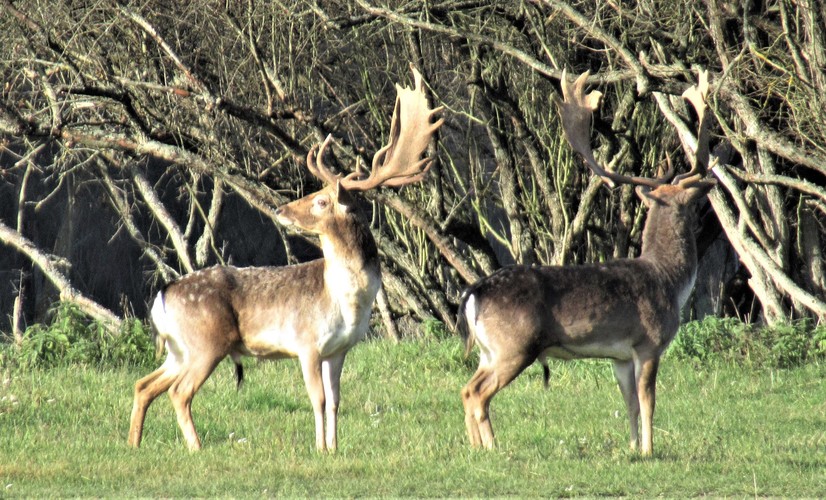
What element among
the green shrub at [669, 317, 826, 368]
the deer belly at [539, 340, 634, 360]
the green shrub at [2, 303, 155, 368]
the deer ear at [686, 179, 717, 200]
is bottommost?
the green shrub at [669, 317, 826, 368]

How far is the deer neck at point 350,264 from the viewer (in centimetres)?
815

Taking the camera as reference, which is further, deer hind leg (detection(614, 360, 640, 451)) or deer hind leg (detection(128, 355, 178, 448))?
deer hind leg (detection(128, 355, 178, 448))

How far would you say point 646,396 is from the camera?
788cm

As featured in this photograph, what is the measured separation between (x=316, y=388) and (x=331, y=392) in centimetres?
21

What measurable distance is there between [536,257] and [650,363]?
546 cm

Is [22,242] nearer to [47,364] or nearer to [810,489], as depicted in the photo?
[47,364]

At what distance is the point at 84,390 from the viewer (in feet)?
33.5

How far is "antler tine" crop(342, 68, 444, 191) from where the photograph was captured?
334 inches

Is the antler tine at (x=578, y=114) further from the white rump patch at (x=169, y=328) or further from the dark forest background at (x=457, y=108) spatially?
the white rump patch at (x=169, y=328)

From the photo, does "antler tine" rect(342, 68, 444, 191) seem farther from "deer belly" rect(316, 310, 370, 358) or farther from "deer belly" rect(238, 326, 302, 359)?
"deer belly" rect(238, 326, 302, 359)

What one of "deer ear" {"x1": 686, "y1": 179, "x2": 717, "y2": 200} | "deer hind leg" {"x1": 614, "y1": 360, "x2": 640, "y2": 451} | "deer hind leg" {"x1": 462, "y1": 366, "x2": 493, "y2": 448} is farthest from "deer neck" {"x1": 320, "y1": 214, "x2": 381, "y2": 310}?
"deer ear" {"x1": 686, "y1": 179, "x2": 717, "y2": 200}

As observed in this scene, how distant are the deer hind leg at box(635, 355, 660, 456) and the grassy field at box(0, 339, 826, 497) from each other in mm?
150

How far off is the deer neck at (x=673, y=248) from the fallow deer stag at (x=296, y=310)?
161 centimetres

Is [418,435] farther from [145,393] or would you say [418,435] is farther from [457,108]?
[457,108]
